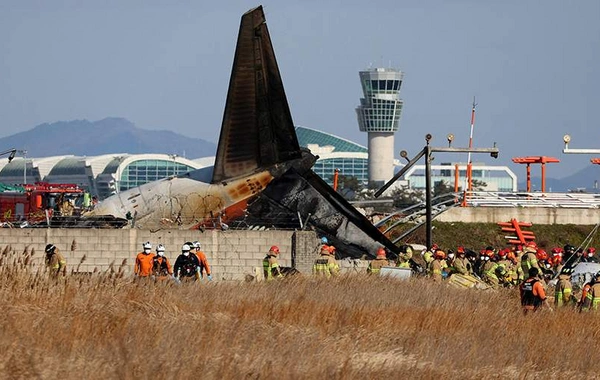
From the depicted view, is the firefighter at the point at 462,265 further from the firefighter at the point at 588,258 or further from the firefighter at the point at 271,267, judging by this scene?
the firefighter at the point at 588,258

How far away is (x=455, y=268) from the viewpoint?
37.9 metres

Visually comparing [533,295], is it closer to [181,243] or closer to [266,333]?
[266,333]

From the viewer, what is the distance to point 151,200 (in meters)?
44.2

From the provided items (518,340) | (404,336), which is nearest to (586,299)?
(518,340)

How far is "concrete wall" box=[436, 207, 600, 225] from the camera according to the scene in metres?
59.1

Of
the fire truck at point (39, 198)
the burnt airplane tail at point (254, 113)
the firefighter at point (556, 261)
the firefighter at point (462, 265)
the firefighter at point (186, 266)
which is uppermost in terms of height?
the burnt airplane tail at point (254, 113)

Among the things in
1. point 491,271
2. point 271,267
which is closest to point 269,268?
point 271,267

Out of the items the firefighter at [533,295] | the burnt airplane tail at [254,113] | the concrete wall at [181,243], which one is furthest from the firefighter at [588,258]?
the firefighter at [533,295]

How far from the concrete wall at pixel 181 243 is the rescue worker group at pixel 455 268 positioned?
104cm

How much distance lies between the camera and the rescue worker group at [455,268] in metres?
29.2

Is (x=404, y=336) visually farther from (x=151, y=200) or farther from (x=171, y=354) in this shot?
(x=151, y=200)

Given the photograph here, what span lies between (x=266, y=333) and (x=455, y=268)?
59.8 feet

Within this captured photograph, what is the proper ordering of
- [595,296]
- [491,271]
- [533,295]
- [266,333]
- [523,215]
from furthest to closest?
[523,215] → [491,271] → [595,296] → [533,295] → [266,333]

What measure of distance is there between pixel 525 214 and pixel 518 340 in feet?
118
